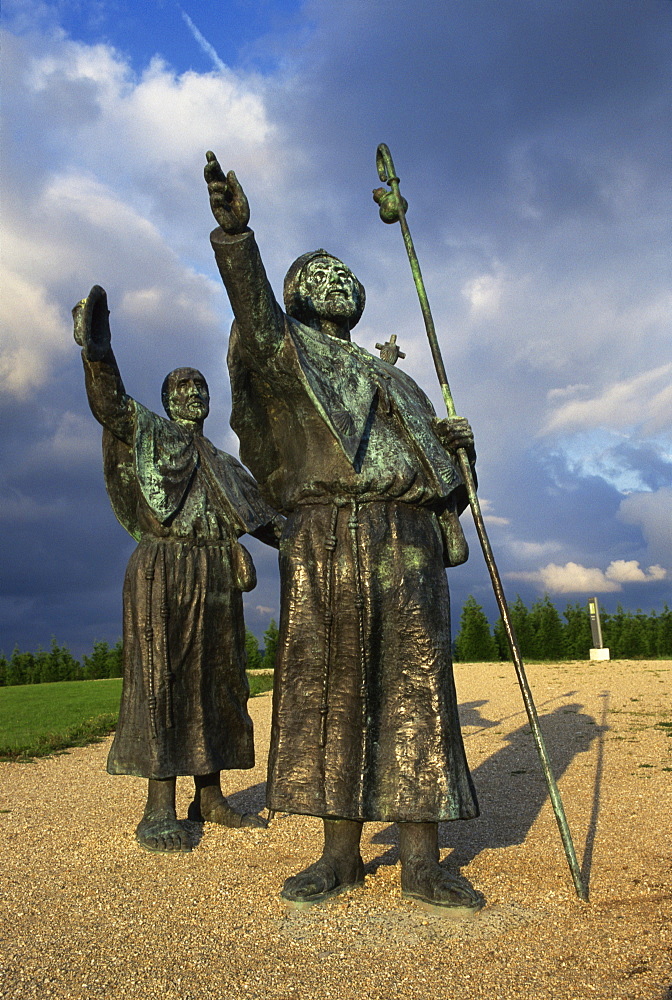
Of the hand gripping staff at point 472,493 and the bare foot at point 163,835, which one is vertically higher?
the hand gripping staff at point 472,493

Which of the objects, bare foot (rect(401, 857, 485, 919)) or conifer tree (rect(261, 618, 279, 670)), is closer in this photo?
bare foot (rect(401, 857, 485, 919))

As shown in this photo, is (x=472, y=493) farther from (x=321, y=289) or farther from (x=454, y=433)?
(x=321, y=289)

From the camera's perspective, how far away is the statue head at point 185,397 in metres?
5.30

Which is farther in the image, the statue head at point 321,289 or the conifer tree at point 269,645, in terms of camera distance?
the conifer tree at point 269,645

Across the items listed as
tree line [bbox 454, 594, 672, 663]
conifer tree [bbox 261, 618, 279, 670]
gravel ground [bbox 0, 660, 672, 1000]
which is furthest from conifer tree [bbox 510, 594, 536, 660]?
gravel ground [bbox 0, 660, 672, 1000]

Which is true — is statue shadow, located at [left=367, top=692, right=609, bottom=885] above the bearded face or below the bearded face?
below

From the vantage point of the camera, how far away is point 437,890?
3.04m

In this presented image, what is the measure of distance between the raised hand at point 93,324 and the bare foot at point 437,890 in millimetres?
3134

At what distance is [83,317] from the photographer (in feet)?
14.4

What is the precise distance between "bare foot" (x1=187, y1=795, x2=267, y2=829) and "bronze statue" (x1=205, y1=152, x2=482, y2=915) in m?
1.63

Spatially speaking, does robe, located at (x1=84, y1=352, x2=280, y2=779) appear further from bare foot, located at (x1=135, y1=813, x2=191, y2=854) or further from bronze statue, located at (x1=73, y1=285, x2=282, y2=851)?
bare foot, located at (x1=135, y1=813, x2=191, y2=854)

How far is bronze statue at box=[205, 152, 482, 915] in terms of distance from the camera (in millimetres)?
3086

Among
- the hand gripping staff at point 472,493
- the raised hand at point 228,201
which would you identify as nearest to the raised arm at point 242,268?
the raised hand at point 228,201

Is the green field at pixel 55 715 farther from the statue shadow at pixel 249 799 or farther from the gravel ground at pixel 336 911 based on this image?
the statue shadow at pixel 249 799
